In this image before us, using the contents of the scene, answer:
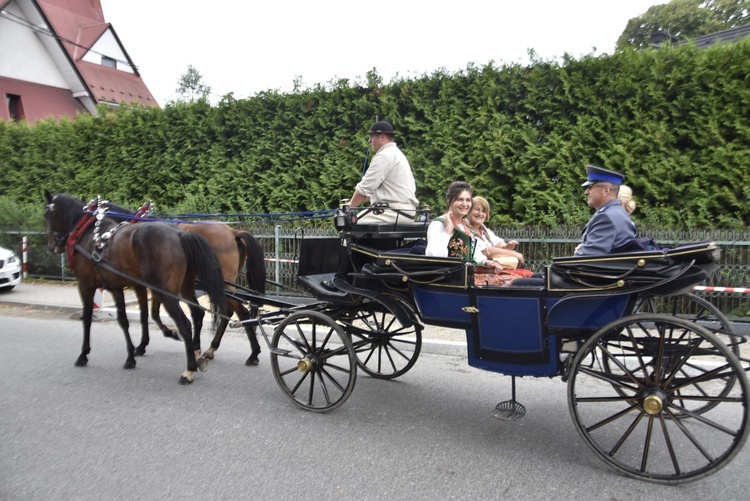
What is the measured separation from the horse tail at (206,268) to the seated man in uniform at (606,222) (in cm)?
322

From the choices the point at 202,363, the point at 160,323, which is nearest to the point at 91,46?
the point at 160,323

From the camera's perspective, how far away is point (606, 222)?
343 cm

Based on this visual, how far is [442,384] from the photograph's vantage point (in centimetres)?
497

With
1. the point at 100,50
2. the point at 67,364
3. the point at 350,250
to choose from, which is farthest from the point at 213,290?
the point at 100,50

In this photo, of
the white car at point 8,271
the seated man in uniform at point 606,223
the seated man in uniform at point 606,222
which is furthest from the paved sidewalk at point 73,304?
the seated man in uniform at point 606,222

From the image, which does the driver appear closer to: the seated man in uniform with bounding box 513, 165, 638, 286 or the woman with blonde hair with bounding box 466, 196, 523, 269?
the woman with blonde hair with bounding box 466, 196, 523, 269

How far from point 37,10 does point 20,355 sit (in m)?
22.4

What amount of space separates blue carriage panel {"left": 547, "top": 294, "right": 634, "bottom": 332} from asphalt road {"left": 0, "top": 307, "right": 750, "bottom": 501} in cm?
83

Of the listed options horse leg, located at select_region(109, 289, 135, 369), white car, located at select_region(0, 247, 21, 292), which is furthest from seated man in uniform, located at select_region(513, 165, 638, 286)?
white car, located at select_region(0, 247, 21, 292)

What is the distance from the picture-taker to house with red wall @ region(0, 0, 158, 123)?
22406 millimetres

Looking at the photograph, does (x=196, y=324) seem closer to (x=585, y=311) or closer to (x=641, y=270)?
(x=585, y=311)

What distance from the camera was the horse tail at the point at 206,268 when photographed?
5.09 m

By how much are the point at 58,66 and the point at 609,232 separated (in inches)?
1081

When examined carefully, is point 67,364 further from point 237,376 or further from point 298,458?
point 298,458
